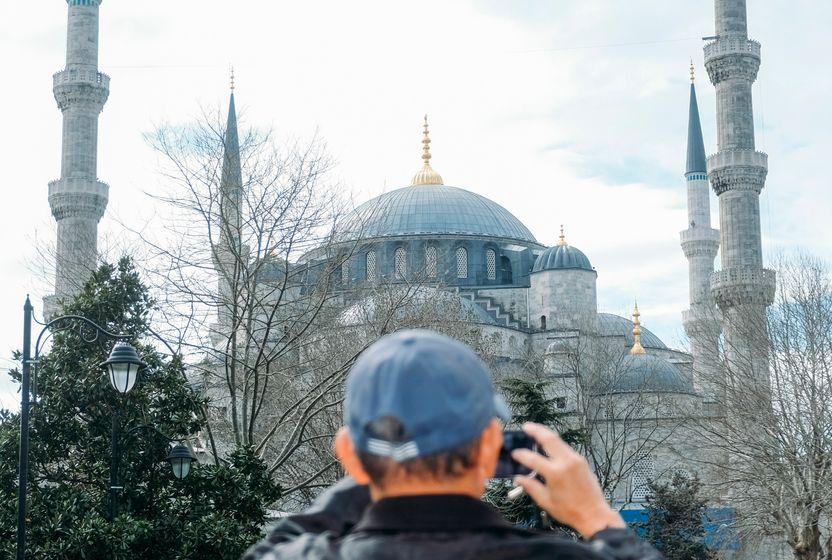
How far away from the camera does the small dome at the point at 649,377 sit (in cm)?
4869

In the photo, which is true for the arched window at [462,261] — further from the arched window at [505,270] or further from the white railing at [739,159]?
the white railing at [739,159]

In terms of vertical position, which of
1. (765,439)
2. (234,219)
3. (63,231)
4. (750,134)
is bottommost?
(765,439)

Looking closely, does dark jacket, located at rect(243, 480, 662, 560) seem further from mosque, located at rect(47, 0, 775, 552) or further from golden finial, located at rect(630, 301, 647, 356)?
golden finial, located at rect(630, 301, 647, 356)

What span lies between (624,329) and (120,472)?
48.8 metres

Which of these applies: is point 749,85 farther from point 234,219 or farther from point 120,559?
point 120,559

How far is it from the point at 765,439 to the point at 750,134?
1631 centimetres

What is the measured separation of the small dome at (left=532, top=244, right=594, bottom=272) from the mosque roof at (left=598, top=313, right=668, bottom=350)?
3.62 meters

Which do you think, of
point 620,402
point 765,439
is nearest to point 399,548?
point 765,439

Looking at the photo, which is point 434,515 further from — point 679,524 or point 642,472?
point 642,472

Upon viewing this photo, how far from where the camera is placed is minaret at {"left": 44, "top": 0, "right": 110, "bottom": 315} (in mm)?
41656

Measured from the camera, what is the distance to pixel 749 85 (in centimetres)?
4244

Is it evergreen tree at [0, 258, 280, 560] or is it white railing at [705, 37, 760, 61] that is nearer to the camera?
evergreen tree at [0, 258, 280, 560]

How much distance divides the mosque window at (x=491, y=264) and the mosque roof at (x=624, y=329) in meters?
5.44

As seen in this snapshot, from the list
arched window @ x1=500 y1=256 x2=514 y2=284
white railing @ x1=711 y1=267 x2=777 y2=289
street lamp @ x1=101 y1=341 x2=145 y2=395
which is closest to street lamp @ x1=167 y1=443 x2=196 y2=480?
street lamp @ x1=101 y1=341 x2=145 y2=395
